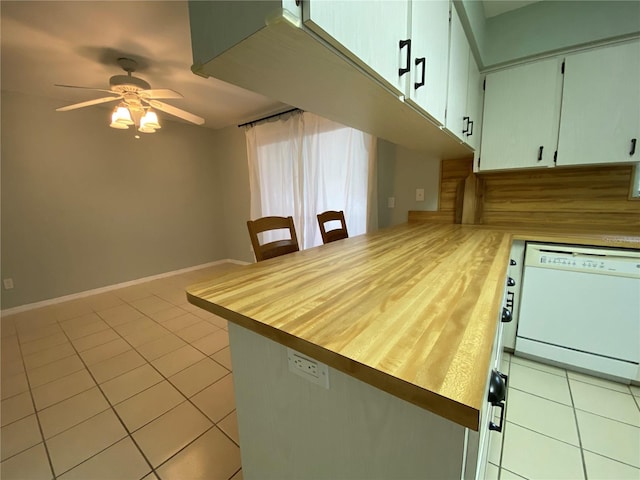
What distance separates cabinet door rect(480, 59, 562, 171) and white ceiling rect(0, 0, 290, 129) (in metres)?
2.24

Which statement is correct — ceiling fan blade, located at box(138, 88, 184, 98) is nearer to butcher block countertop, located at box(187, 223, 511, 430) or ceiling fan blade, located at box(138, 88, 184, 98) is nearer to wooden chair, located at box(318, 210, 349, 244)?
wooden chair, located at box(318, 210, 349, 244)

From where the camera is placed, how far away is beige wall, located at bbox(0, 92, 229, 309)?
2795mm

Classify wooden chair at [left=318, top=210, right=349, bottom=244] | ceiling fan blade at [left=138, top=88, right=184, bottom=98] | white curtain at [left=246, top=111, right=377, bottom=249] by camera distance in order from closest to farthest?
wooden chair at [left=318, top=210, right=349, bottom=244]
ceiling fan blade at [left=138, top=88, right=184, bottom=98]
white curtain at [left=246, top=111, right=377, bottom=249]

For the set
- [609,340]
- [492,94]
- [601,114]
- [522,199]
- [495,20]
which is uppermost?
[495,20]

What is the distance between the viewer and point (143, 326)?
249 cm

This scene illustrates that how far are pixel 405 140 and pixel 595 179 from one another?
1371 mm

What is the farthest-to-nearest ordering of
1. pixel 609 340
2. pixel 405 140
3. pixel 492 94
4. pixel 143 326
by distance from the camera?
1. pixel 143 326
2. pixel 492 94
3. pixel 405 140
4. pixel 609 340

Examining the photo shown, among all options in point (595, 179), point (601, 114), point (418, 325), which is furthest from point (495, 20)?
point (418, 325)

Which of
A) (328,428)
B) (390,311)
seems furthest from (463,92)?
(328,428)

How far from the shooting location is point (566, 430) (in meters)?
1.31

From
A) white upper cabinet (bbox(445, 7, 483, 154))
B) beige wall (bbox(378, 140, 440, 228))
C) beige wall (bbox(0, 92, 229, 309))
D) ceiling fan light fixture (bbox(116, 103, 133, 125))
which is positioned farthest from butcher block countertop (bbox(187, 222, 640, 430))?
beige wall (bbox(0, 92, 229, 309))

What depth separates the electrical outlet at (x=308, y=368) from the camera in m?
0.59

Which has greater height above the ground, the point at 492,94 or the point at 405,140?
the point at 492,94

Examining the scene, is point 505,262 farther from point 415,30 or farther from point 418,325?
point 415,30
